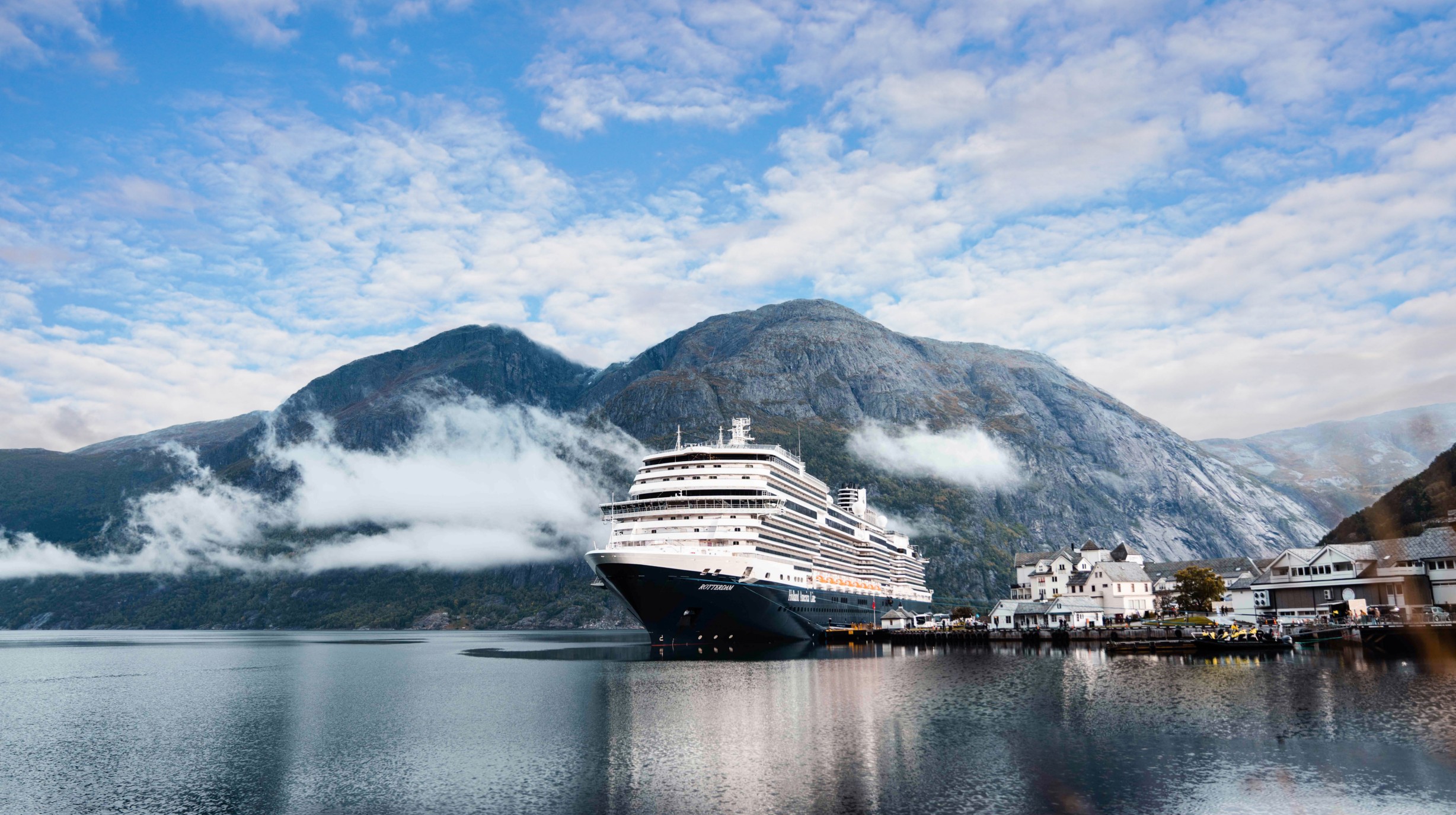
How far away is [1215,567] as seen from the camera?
494 ft

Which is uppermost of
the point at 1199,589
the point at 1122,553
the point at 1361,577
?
the point at 1122,553

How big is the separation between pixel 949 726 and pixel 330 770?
28004 mm

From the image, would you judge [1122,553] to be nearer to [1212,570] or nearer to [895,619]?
[1212,570]

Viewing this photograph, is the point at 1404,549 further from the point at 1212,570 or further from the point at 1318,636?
the point at 1212,570

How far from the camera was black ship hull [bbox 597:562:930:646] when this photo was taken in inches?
3573

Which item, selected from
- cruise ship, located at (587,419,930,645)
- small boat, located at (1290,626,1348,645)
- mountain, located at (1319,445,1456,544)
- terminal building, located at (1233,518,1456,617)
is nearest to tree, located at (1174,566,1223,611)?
terminal building, located at (1233,518,1456,617)

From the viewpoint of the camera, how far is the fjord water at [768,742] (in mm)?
29531

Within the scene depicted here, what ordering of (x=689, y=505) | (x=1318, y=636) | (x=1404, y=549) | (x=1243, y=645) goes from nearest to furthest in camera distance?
1. (x=1243, y=645)
2. (x=1318, y=636)
3. (x=1404, y=549)
4. (x=689, y=505)

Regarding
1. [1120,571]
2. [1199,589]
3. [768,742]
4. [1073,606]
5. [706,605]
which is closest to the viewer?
[768,742]

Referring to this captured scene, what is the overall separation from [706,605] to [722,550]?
613 cm

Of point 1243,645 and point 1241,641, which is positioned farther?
point 1243,645

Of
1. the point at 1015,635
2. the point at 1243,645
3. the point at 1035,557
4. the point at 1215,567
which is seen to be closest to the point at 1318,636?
the point at 1243,645

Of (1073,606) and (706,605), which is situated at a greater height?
(706,605)

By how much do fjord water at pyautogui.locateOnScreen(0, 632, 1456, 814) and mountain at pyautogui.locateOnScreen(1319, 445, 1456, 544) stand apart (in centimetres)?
6404
